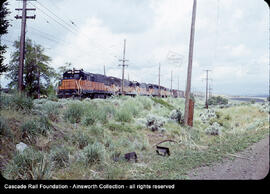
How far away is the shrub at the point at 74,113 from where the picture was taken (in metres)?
7.17

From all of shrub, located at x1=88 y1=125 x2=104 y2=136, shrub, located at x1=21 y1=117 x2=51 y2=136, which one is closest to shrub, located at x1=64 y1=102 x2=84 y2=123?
shrub, located at x1=88 y1=125 x2=104 y2=136

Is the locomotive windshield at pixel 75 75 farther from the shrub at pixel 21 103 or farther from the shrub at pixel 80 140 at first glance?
the shrub at pixel 80 140

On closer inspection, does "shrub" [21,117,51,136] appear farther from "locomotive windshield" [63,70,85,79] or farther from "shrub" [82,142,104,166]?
"locomotive windshield" [63,70,85,79]

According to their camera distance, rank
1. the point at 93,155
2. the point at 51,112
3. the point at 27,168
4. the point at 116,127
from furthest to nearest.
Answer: the point at 116,127
the point at 51,112
the point at 93,155
the point at 27,168

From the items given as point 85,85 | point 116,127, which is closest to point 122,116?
point 116,127

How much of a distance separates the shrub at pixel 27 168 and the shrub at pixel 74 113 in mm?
3536

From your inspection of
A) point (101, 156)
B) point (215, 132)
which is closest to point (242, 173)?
point (101, 156)

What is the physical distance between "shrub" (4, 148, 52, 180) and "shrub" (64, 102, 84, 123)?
354 centimetres

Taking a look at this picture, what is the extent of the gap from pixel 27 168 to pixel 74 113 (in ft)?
14.0

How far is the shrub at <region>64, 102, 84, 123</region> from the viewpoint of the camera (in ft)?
23.5

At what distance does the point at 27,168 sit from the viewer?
3.28m

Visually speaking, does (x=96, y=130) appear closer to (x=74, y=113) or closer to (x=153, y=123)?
(x=74, y=113)

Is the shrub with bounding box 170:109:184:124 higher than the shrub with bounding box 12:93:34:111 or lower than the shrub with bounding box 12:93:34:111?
lower

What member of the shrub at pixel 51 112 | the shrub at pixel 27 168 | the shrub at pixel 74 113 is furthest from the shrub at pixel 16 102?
the shrub at pixel 27 168
